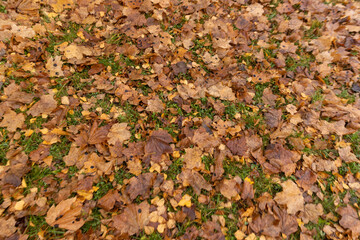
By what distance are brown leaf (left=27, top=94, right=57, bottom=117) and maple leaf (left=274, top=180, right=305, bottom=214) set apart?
8.52 ft

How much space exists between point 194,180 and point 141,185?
54cm

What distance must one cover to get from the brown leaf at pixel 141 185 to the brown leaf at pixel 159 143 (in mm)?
259

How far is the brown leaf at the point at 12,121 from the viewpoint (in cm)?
227

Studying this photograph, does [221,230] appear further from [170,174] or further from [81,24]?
[81,24]

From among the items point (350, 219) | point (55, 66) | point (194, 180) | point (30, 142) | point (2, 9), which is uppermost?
point (2, 9)

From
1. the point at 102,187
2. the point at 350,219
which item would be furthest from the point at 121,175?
the point at 350,219

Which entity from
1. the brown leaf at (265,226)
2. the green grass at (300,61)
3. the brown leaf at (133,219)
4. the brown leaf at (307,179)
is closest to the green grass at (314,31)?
the green grass at (300,61)

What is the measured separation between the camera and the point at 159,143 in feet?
7.93

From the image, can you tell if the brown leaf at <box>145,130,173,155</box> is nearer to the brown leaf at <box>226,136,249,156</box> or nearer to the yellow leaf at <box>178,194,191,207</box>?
the yellow leaf at <box>178,194,191,207</box>

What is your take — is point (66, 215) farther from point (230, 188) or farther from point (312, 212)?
point (312, 212)

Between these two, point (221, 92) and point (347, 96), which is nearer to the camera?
point (221, 92)

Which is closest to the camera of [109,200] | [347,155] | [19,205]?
[19,205]

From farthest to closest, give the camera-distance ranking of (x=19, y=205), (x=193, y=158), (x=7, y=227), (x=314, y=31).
Result: 1. (x=314, y=31)
2. (x=193, y=158)
3. (x=19, y=205)
4. (x=7, y=227)

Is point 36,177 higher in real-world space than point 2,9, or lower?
lower
